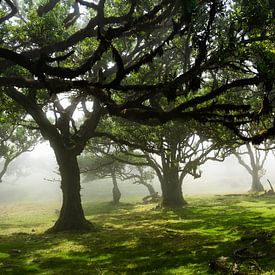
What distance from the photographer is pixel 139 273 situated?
13.1m

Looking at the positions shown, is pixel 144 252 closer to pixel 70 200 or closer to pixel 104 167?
pixel 70 200

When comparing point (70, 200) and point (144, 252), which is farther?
point (70, 200)

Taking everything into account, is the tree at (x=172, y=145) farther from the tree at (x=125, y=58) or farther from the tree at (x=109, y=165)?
the tree at (x=109, y=165)

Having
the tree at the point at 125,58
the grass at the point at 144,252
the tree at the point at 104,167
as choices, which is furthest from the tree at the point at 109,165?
the grass at the point at 144,252

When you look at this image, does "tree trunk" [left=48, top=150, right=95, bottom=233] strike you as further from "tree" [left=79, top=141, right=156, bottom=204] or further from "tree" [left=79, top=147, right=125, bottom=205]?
"tree" [left=79, top=147, right=125, bottom=205]

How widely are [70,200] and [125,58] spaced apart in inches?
460

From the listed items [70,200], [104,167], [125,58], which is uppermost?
[125,58]

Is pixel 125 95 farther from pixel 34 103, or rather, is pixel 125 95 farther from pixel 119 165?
pixel 119 165

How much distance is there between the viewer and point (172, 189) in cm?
4556

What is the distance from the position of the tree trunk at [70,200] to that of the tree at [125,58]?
0.25 feet

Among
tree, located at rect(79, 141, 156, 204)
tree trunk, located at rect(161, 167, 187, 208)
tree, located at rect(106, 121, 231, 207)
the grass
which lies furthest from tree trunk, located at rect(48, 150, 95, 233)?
tree, located at rect(79, 141, 156, 204)

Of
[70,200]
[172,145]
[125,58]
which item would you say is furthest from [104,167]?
[125,58]

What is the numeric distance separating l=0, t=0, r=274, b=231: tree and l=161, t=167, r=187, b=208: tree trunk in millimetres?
14586

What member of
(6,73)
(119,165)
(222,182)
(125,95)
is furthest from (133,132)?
(222,182)
